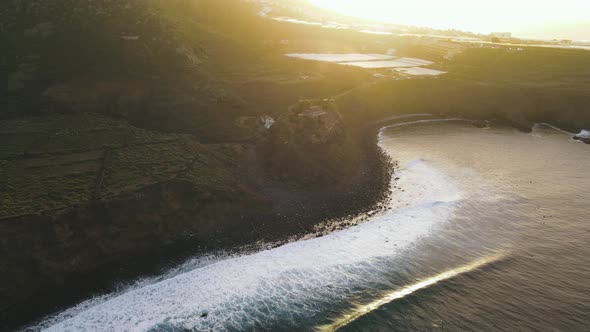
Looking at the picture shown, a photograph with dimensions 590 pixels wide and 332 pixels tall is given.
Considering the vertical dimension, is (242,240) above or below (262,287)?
above

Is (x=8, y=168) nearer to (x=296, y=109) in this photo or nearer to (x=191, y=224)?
(x=191, y=224)

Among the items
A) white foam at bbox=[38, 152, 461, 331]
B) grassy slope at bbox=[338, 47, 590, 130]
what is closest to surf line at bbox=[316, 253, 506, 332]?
white foam at bbox=[38, 152, 461, 331]

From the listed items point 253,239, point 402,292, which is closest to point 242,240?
point 253,239

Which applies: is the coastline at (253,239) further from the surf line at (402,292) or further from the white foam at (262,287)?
the surf line at (402,292)

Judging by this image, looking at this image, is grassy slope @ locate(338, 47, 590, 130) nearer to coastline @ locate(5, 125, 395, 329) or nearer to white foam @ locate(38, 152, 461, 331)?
coastline @ locate(5, 125, 395, 329)

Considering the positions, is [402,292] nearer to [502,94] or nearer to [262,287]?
[262,287]

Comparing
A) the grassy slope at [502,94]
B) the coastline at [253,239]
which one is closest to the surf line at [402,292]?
the coastline at [253,239]

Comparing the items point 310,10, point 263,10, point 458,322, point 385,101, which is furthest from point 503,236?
point 310,10
